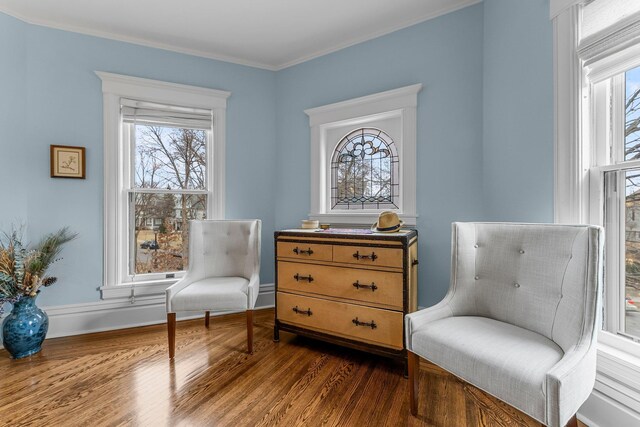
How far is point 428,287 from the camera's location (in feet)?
8.46

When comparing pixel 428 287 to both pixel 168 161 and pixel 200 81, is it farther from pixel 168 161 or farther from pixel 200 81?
pixel 200 81

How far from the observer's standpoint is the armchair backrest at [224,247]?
273 cm

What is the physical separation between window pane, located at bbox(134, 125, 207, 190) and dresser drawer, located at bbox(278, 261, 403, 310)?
54.3 inches

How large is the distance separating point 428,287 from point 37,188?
328 cm

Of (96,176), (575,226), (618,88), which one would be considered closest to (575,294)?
(575,226)

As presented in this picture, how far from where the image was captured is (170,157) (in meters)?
3.08

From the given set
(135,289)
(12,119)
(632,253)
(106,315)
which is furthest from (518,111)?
(12,119)

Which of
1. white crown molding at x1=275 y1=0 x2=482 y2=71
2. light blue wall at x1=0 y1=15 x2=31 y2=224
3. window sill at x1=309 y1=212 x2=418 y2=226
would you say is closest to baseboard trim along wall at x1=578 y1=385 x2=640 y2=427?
window sill at x1=309 y1=212 x2=418 y2=226

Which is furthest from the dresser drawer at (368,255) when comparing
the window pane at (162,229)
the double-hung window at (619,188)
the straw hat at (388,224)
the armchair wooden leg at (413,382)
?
the window pane at (162,229)

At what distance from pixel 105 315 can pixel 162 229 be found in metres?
0.87

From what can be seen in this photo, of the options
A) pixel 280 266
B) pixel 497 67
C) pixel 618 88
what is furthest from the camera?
pixel 280 266

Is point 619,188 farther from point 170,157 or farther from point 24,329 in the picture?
point 24,329

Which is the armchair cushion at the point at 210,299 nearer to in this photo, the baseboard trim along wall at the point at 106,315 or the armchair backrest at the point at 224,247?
the armchair backrest at the point at 224,247

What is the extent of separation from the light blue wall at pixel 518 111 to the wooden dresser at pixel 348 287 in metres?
0.69
